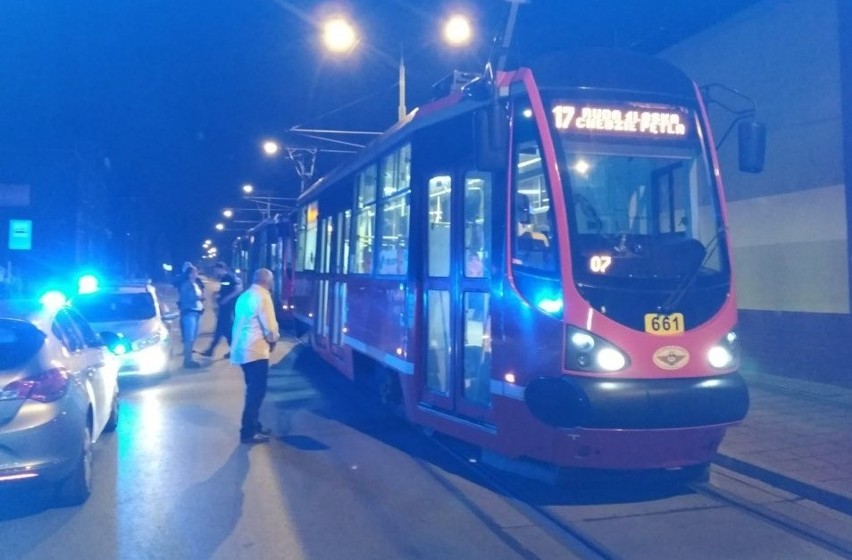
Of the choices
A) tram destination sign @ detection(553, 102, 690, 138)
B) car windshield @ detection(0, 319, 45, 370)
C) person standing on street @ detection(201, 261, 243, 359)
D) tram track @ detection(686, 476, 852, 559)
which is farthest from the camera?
person standing on street @ detection(201, 261, 243, 359)

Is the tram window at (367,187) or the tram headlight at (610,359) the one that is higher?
the tram window at (367,187)

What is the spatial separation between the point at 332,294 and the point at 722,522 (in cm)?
727

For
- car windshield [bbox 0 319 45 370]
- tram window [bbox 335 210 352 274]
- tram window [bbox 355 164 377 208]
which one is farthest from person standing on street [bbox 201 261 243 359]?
car windshield [bbox 0 319 45 370]

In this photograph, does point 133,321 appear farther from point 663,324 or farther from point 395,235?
point 663,324

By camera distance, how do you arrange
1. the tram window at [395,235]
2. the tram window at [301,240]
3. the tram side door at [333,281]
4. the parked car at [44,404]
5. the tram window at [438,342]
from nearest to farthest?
the parked car at [44,404] < the tram window at [438,342] < the tram window at [395,235] < the tram side door at [333,281] < the tram window at [301,240]

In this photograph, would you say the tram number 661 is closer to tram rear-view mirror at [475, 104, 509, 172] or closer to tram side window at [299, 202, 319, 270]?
tram rear-view mirror at [475, 104, 509, 172]

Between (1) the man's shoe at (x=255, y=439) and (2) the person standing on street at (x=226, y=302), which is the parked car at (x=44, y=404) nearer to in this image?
(1) the man's shoe at (x=255, y=439)

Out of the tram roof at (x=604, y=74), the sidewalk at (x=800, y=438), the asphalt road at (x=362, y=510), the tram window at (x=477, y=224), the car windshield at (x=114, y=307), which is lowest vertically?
the asphalt road at (x=362, y=510)

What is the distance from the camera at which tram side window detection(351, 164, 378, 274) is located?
379 inches

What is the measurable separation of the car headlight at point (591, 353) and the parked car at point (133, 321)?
25.7ft

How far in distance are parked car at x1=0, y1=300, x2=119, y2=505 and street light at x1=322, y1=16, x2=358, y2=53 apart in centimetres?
839

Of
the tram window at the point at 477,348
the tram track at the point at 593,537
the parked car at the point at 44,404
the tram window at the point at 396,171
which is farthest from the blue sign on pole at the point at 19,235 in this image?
the tram track at the point at 593,537

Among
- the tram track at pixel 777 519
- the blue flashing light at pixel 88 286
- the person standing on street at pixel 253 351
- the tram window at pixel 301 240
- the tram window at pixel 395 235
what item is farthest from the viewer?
the tram window at pixel 301 240

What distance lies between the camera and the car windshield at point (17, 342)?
575cm
